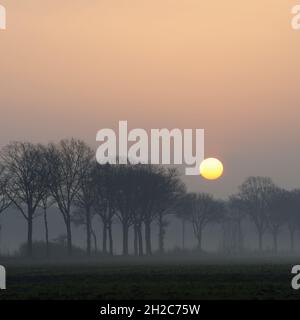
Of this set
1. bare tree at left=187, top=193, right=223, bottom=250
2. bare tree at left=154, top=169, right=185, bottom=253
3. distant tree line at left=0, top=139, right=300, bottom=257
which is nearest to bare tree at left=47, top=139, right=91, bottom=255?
distant tree line at left=0, top=139, right=300, bottom=257

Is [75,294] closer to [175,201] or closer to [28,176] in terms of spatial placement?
[28,176]

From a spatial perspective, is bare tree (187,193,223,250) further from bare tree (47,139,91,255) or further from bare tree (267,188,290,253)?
bare tree (47,139,91,255)

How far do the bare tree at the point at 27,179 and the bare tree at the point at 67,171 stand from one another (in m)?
2.05

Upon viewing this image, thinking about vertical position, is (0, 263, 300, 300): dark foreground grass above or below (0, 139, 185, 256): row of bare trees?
below

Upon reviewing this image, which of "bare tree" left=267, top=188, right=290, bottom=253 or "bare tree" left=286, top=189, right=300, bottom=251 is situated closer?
"bare tree" left=267, top=188, right=290, bottom=253

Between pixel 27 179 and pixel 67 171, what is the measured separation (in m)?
8.89

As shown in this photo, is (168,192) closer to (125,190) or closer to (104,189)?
(125,190)

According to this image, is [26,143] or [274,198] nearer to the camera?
[26,143]

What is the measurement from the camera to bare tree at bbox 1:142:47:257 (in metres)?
93.2

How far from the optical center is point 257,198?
538 ft

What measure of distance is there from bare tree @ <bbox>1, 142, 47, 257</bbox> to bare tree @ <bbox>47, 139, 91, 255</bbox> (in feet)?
6.71

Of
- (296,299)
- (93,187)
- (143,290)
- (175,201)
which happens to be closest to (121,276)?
(143,290)

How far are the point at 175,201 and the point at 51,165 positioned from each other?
3098 cm
